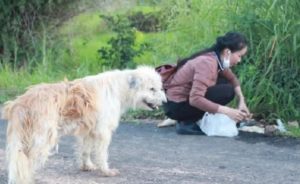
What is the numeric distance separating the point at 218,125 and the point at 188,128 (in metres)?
0.46

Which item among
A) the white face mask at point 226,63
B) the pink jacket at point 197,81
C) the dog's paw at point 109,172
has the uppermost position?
the white face mask at point 226,63

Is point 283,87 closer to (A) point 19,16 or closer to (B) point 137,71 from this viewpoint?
(B) point 137,71

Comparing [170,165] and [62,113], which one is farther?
[170,165]

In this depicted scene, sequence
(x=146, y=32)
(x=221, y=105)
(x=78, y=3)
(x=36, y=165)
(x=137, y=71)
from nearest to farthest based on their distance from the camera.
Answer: (x=36, y=165) → (x=137, y=71) → (x=221, y=105) → (x=78, y=3) → (x=146, y=32)

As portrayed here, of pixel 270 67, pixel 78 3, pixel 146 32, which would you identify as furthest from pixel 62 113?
pixel 146 32

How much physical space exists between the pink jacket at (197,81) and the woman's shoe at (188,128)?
34 centimetres

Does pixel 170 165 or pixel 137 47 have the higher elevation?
pixel 137 47

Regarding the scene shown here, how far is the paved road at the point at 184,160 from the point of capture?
25.0ft

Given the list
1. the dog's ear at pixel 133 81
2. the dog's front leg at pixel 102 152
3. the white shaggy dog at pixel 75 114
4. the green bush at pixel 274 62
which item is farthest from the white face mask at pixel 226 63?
the dog's front leg at pixel 102 152

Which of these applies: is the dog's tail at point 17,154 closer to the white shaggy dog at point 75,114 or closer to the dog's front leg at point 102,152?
the white shaggy dog at point 75,114

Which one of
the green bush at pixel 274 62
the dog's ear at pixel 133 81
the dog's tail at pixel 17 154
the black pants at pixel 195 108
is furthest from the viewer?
the green bush at pixel 274 62

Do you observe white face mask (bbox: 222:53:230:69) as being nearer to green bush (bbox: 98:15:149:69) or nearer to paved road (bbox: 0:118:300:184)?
paved road (bbox: 0:118:300:184)

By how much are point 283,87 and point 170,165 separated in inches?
114

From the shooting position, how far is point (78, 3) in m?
15.5
